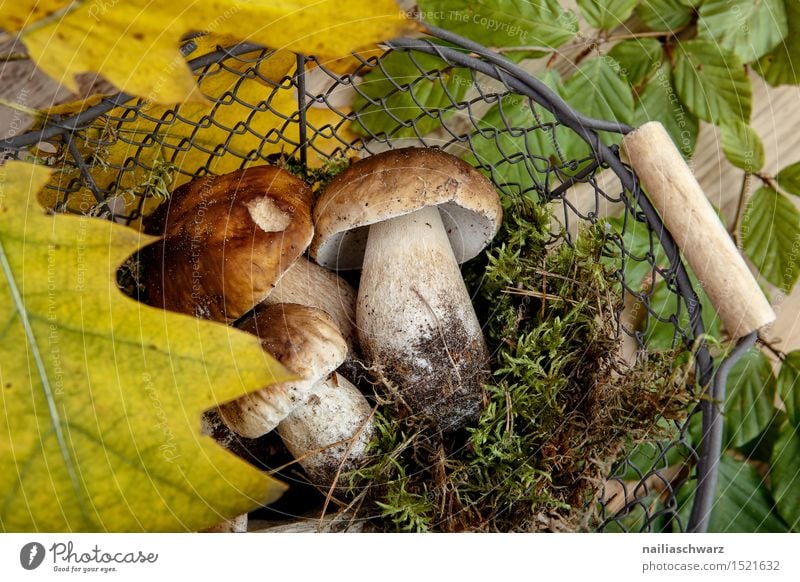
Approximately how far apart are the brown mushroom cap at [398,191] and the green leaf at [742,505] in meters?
0.32

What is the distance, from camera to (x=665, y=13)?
624mm

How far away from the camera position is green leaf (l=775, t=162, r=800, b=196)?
0.61 m

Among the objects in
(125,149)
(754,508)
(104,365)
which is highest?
(125,149)

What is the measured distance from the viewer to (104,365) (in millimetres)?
413

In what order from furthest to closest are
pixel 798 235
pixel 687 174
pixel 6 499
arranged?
pixel 798 235, pixel 687 174, pixel 6 499

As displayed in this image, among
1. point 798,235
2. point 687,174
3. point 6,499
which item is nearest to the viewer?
point 6,499

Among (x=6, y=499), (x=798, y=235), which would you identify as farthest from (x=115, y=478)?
(x=798, y=235)

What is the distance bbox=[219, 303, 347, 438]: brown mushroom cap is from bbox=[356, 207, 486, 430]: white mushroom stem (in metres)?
0.07

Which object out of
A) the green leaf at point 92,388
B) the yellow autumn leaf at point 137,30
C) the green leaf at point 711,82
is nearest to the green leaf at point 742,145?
the green leaf at point 711,82

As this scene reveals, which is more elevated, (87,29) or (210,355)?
(87,29)

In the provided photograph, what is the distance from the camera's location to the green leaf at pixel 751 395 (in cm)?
62

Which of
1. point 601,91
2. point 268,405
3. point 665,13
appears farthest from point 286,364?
point 665,13
